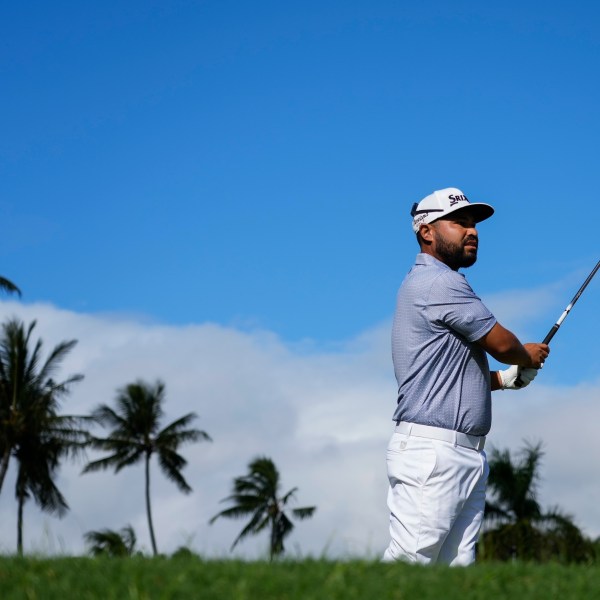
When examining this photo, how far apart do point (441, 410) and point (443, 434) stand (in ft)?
0.43

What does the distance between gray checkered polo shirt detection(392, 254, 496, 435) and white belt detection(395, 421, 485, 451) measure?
0.03m

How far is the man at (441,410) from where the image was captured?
5.87 metres

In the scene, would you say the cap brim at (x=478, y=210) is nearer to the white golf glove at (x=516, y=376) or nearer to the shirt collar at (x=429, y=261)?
the shirt collar at (x=429, y=261)

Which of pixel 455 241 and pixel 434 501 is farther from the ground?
pixel 455 241

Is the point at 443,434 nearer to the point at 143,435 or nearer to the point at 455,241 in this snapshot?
the point at 455,241

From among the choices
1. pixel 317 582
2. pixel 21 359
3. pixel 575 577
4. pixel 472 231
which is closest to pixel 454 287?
pixel 472 231

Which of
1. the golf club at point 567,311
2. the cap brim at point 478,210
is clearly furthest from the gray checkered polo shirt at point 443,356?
the golf club at point 567,311

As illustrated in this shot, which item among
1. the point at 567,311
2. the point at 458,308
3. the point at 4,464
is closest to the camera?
the point at 458,308

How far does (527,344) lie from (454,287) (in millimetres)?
619

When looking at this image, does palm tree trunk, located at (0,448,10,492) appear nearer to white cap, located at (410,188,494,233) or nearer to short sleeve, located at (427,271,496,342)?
white cap, located at (410,188,494,233)

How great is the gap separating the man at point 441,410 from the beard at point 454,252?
0.08 meters

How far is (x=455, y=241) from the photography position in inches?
256

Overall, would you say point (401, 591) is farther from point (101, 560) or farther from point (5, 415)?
point (5, 415)

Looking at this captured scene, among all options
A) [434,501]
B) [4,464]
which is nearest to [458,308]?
[434,501]
